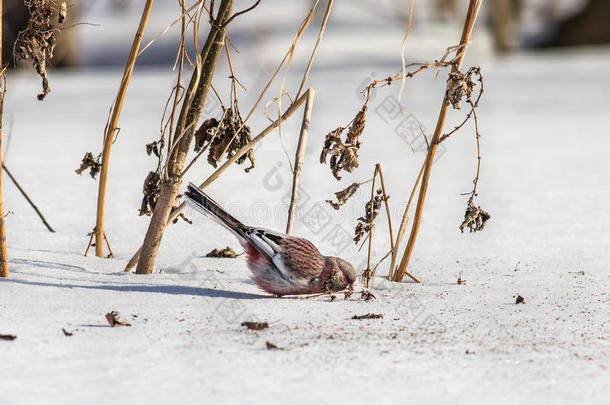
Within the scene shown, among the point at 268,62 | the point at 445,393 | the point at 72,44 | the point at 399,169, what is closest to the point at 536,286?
the point at 445,393

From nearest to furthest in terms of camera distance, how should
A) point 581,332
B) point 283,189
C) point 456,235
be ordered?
point 581,332
point 456,235
point 283,189

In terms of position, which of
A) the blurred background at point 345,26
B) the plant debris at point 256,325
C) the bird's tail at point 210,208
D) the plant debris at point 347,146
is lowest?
the plant debris at point 256,325

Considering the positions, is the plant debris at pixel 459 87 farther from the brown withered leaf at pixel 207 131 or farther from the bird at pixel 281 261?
the brown withered leaf at pixel 207 131

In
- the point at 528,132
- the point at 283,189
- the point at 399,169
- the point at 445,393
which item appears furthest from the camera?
the point at 528,132

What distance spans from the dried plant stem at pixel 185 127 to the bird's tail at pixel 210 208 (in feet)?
0.43

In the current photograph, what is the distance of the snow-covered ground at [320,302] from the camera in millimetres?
1662

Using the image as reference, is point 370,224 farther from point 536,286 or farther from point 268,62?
point 268,62

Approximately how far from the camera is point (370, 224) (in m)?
2.34

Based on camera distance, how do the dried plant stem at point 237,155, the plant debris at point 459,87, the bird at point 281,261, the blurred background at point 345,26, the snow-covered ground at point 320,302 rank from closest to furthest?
the snow-covered ground at point 320,302, the plant debris at point 459,87, the bird at point 281,261, the dried plant stem at point 237,155, the blurred background at point 345,26

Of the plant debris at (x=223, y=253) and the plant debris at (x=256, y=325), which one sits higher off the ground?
the plant debris at (x=223, y=253)

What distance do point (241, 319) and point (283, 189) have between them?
2173mm

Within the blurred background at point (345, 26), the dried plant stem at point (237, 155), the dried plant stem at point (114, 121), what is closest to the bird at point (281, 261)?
the dried plant stem at point (237, 155)

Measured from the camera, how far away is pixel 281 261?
2182 mm

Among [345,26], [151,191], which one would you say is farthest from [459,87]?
[345,26]
